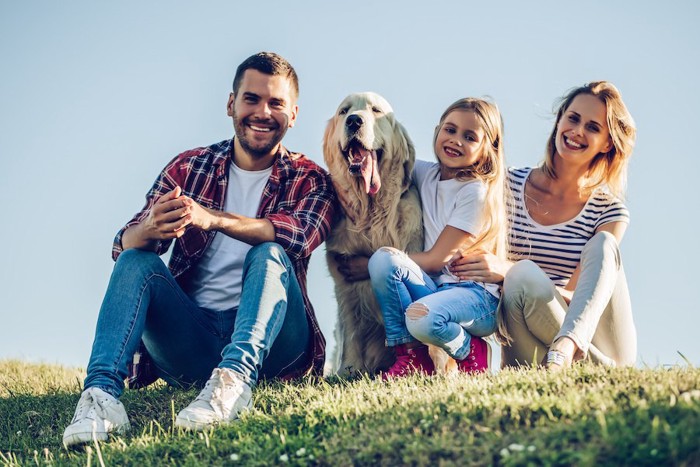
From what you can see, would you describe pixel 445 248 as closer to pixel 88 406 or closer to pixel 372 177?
pixel 372 177

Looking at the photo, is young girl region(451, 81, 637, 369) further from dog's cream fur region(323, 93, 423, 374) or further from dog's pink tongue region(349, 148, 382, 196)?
dog's pink tongue region(349, 148, 382, 196)

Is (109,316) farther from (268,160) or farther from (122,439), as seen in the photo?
(268,160)

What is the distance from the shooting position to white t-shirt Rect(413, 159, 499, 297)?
4.75m

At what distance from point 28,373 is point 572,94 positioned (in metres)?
4.53

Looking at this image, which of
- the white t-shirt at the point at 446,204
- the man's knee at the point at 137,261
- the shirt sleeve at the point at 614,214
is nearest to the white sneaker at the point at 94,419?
the man's knee at the point at 137,261

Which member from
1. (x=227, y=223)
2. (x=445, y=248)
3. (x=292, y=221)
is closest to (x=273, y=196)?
(x=292, y=221)

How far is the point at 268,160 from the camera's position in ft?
16.6

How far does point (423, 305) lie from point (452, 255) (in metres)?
0.56

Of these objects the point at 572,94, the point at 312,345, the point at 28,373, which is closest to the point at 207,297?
the point at 312,345

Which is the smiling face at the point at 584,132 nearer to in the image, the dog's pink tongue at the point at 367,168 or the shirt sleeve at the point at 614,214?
the shirt sleeve at the point at 614,214

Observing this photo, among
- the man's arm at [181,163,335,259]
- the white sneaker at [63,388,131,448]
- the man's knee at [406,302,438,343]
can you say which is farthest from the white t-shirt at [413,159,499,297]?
the white sneaker at [63,388,131,448]

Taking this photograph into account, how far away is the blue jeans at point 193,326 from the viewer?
13.2 ft

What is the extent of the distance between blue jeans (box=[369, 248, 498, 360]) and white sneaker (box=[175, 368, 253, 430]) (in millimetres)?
1002

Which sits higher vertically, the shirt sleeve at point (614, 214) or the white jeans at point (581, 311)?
the shirt sleeve at point (614, 214)
